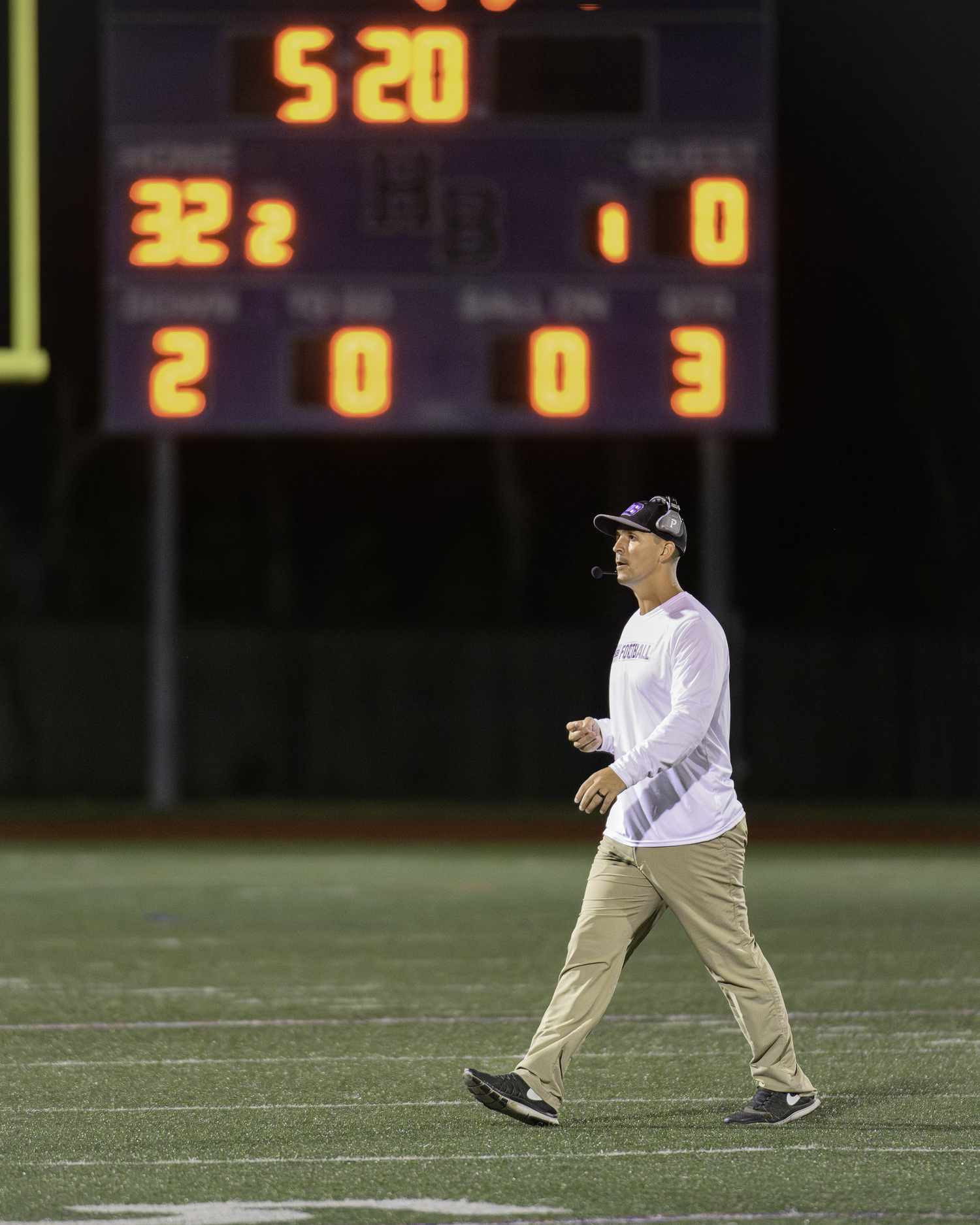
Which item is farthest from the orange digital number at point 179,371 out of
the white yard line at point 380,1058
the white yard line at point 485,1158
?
the white yard line at point 485,1158

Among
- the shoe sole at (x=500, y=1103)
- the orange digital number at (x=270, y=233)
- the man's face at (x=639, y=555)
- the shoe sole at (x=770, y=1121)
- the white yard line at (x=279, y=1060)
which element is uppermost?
the orange digital number at (x=270, y=233)

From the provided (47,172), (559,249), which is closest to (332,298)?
(559,249)

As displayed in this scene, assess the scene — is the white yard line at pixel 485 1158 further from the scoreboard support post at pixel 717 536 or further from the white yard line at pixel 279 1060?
the scoreboard support post at pixel 717 536

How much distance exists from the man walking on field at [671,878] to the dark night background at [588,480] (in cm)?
2000

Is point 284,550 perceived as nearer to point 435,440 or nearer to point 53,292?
point 435,440

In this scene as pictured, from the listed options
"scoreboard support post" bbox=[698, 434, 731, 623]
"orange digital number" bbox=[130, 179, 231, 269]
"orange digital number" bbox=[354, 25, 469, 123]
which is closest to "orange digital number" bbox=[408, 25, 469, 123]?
"orange digital number" bbox=[354, 25, 469, 123]

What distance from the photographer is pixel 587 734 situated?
22.8 ft

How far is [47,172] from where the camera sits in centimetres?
3431

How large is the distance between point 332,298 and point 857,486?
16.1 m

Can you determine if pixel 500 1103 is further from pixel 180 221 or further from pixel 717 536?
pixel 717 536

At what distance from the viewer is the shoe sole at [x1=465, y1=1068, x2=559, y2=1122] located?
6.65 metres

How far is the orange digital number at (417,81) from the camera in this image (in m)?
19.8

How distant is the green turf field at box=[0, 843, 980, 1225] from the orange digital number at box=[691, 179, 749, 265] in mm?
6942

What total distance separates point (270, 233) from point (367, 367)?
1.44 meters
